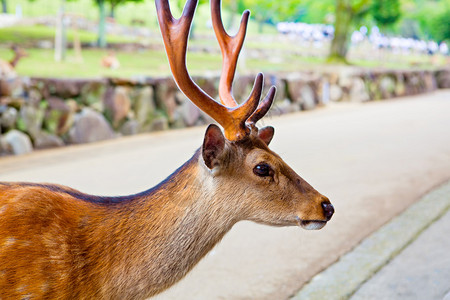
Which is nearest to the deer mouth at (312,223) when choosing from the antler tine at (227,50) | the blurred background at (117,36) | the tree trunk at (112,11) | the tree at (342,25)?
the antler tine at (227,50)

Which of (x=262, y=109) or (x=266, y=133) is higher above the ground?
(x=262, y=109)

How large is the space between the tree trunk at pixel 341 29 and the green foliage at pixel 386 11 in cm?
215

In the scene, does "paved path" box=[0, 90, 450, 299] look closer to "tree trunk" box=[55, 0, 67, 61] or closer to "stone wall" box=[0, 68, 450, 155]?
"stone wall" box=[0, 68, 450, 155]

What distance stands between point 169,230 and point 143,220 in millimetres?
107

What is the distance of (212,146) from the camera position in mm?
1969

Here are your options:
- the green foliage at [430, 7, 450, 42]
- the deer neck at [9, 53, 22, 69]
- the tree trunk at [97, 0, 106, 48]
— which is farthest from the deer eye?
the green foliage at [430, 7, 450, 42]

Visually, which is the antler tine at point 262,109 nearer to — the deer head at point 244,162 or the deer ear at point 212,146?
the deer head at point 244,162

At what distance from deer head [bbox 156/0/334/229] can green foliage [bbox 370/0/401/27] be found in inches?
762

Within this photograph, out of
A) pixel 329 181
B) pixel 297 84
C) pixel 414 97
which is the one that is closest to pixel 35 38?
pixel 297 84

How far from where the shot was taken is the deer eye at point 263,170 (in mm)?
2064

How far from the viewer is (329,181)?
18.8 feet

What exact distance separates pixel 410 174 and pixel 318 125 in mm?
4182

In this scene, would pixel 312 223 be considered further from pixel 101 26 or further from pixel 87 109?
pixel 101 26

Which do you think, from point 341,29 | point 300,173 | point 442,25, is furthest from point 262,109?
point 442,25
